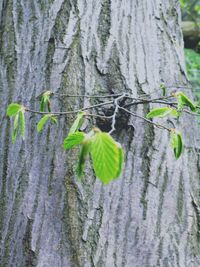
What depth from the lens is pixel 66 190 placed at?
120cm

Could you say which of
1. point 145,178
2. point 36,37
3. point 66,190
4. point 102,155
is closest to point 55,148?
point 66,190

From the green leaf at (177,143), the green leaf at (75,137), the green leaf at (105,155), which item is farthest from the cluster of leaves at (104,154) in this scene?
the green leaf at (177,143)

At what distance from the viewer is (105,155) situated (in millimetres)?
659

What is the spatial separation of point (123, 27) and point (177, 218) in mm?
658

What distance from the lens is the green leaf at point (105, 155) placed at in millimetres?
657

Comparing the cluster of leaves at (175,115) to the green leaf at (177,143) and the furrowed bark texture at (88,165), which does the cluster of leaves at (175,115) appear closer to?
the green leaf at (177,143)

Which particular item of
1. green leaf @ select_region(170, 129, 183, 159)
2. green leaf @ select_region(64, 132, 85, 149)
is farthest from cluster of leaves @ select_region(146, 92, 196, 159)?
green leaf @ select_region(64, 132, 85, 149)

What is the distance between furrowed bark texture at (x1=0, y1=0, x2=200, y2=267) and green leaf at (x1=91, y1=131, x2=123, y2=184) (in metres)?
0.55

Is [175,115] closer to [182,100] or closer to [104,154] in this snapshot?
[182,100]

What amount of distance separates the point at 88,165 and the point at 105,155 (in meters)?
0.56

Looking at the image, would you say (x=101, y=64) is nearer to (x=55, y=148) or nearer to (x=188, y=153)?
(x=55, y=148)

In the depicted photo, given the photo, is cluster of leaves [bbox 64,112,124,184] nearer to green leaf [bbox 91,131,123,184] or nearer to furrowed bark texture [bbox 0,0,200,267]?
green leaf [bbox 91,131,123,184]

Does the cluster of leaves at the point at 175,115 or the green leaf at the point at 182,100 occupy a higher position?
the green leaf at the point at 182,100

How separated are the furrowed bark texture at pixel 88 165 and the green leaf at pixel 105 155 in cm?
55
